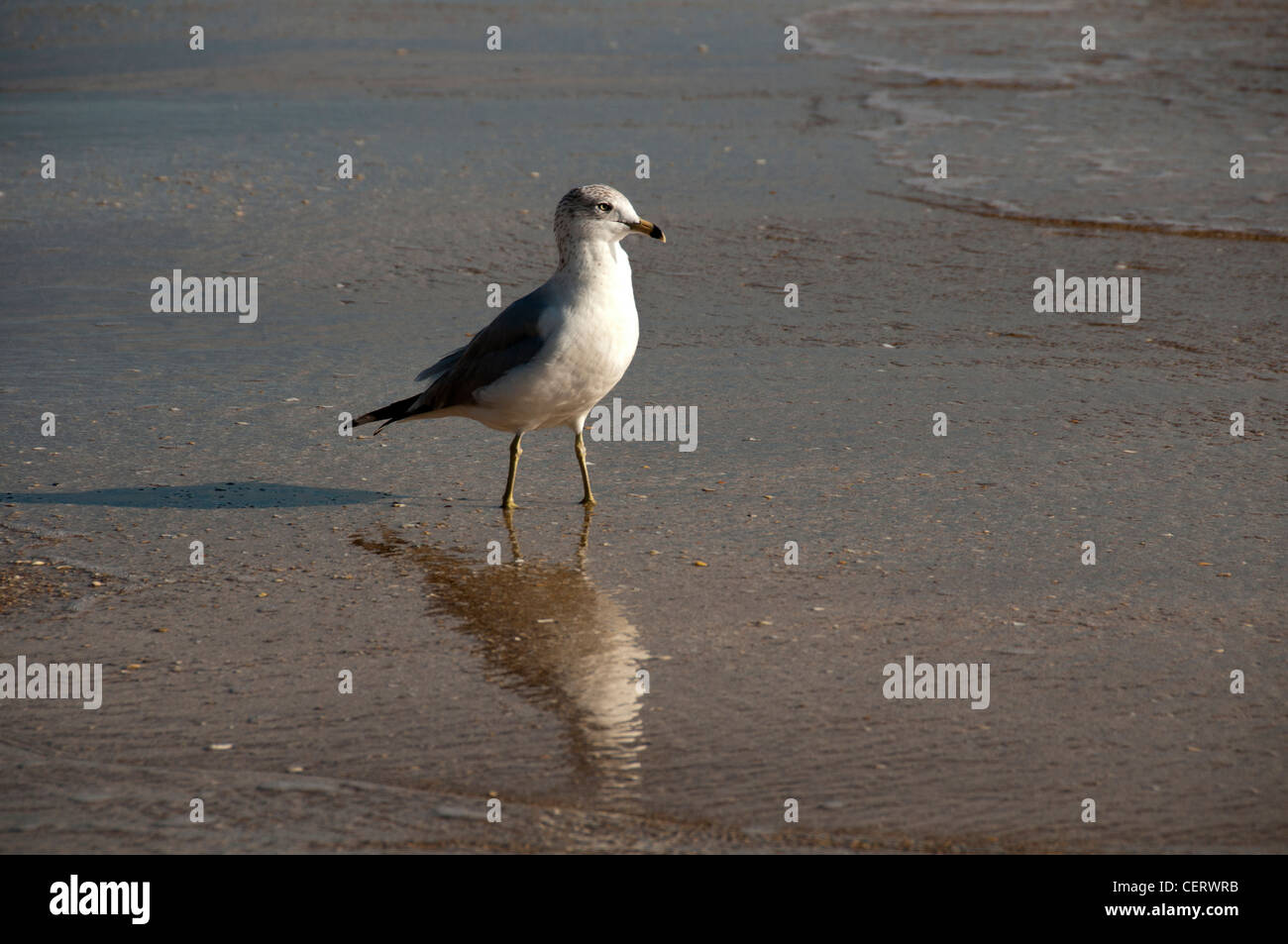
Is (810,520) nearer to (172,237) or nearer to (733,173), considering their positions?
(172,237)

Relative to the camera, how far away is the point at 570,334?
5.50 meters

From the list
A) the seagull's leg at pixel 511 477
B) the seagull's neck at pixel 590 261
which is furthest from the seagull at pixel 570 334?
the seagull's leg at pixel 511 477

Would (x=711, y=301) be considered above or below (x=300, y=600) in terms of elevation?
above

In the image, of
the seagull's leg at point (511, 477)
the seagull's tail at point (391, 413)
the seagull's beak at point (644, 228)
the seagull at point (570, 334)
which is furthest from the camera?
the seagull's tail at point (391, 413)

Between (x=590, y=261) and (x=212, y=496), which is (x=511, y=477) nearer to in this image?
(x=590, y=261)

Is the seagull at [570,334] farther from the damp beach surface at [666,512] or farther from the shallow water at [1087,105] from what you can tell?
the shallow water at [1087,105]

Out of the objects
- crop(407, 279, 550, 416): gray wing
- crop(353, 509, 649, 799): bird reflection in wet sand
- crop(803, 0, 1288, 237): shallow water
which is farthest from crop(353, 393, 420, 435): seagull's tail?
crop(803, 0, 1288, 237): shallow water

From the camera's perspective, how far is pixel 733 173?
11.8 metres

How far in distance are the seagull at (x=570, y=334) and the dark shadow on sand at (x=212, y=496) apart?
656 millimetres

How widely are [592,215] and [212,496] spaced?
1838mm

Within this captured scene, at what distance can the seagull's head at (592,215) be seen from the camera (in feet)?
18.3

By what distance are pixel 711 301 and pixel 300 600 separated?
4.25m

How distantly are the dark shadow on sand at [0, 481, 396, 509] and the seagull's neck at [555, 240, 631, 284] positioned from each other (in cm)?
117
